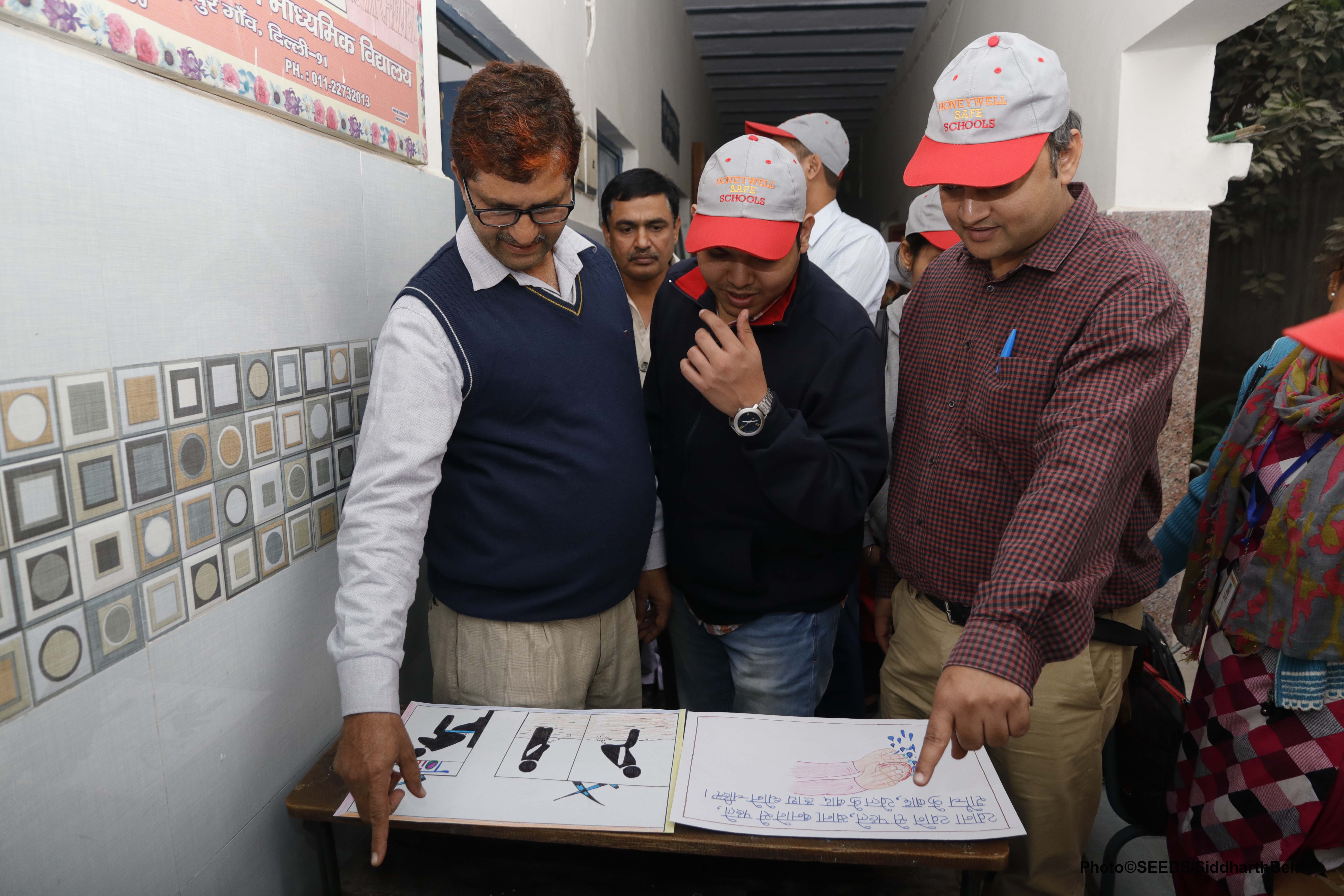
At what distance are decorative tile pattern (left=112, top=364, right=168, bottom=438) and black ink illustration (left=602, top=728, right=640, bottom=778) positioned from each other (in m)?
0.75

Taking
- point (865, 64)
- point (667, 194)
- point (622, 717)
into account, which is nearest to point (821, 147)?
point (667, 194)

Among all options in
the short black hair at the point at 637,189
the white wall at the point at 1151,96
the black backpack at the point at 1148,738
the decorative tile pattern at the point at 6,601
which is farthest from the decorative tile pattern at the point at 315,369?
the white wall at the point at 1151,96

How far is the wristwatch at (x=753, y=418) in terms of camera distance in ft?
4.00

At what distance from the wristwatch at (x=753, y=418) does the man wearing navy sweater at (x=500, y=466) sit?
25cm

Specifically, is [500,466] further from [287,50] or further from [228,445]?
[287,50]

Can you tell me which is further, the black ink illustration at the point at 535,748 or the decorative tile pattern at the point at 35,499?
the black ink illustration at the point at 535,748

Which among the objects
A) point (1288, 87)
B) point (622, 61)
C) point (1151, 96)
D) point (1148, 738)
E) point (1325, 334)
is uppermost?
point (622, 61)

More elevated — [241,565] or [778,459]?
[778,459]

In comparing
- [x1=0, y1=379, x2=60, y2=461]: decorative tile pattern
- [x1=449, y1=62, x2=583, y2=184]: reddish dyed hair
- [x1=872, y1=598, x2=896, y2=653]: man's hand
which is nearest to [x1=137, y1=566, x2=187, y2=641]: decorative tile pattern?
[x1=0, y1=379, x2=60, y2=461]: decorative tile pattern

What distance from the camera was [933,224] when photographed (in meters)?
2.25

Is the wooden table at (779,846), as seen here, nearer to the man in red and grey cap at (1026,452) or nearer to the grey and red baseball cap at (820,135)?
the man in red and grey cap at (1026,452)

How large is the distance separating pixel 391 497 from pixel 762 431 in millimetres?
566

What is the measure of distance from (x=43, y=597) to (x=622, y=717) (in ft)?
2.53

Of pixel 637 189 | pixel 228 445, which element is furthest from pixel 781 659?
pixel 637 189
